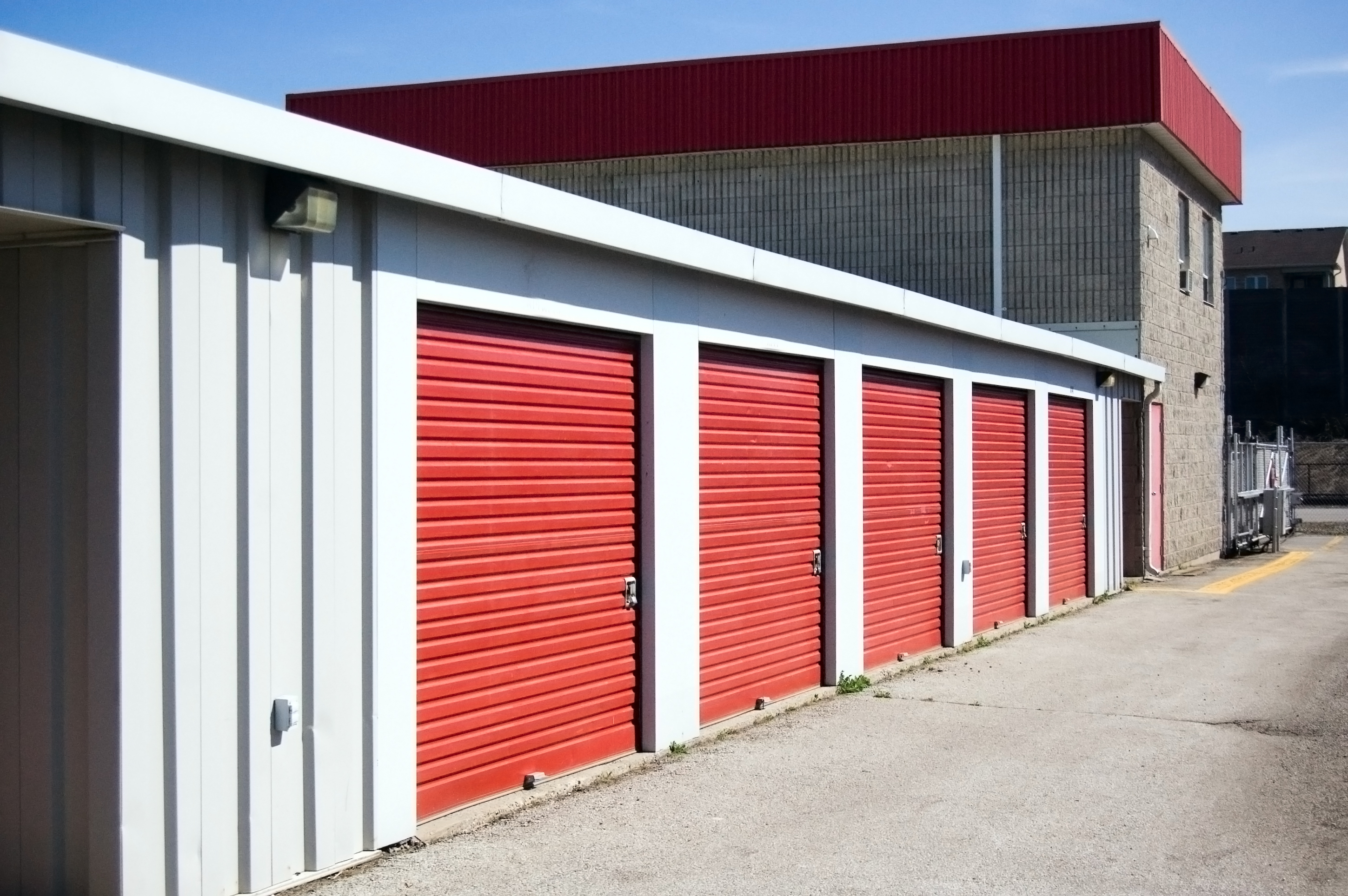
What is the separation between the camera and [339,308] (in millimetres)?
6594

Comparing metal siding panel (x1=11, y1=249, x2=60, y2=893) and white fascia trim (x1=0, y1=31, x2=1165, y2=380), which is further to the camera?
metal siding panel (x1=11, y1=249, x2=60, y2=893)

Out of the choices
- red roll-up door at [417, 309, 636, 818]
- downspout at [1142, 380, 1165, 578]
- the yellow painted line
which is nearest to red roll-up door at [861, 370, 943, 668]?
red roll-up door at [417, 309, 636, 818]

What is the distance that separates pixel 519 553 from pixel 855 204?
1574 cm

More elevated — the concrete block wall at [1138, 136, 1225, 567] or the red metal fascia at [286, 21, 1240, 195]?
the red metal fascia at [286, 21, 1240, 195]

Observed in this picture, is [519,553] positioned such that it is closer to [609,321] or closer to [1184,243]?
[609,321]

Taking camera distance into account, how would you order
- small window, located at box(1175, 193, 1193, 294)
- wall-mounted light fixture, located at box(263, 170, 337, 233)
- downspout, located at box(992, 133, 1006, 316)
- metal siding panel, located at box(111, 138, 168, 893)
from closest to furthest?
metal siding panel, located at box(111, 138, 168, 893), wall-mounted light fixture, located at box(263, 170, 337, 233), downspout, located at box(992, 133, 1006, 316), small window, located at box(1175, 193, 1193, 294)

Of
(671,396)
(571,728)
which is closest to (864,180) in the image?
(671,396)

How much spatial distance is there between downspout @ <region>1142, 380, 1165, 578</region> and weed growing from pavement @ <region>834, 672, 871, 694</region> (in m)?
11.7

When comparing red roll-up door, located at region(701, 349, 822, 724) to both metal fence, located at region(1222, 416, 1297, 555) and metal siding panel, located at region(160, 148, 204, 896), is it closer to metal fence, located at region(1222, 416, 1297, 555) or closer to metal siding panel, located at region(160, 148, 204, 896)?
metal siding panel, located at region(160, 148, 204, 896)

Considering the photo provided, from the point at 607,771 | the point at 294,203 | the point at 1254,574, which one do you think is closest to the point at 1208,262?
the point at 1254,574

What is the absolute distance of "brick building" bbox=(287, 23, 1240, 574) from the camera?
21.8 metres

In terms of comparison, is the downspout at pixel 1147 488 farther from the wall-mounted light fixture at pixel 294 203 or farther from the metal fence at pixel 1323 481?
the metal fence at pixel 1323 481

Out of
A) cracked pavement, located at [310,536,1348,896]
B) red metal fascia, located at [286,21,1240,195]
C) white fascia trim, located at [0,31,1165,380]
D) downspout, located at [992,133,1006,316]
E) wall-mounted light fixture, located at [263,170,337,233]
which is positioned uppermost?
red metal fascia, located at [286,21,1240,195]

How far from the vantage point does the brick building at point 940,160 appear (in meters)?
21.8
